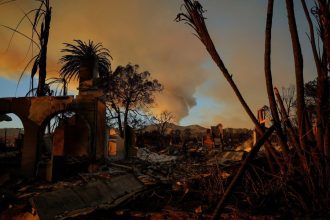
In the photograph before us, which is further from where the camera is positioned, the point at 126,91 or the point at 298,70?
the point at 126,91

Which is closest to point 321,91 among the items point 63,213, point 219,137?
point 63,213

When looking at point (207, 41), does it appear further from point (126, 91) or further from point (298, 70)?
point (126, 91)

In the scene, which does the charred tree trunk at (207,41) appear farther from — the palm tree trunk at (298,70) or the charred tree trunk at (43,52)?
the charred tree trunk at (43,52)

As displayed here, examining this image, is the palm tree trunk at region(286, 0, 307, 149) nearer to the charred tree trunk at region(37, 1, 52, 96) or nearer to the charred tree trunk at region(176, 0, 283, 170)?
the charred tree trunk at region(176, 0, 283, 170)

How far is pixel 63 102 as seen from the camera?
1561 cm

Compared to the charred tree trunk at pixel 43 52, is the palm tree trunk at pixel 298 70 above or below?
below

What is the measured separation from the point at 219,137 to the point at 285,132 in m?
27.2

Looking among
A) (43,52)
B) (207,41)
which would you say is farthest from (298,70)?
(43,52)

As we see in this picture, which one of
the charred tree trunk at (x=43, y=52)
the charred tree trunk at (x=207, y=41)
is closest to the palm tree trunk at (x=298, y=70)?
the charred tree trunk at (x=207, y=41)

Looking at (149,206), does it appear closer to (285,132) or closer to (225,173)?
(225,173)

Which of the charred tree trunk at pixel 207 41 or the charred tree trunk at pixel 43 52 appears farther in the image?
the charred tree trunk at pixel 43 52

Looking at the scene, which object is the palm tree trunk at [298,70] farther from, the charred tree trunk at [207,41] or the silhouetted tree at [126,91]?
the silhouetted tree at [126,91]

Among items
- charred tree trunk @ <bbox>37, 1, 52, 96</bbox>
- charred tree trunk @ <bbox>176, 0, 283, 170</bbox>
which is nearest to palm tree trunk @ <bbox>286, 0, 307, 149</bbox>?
charred tree trunk @ <bbox>176, 0, 283, 170</bbox>

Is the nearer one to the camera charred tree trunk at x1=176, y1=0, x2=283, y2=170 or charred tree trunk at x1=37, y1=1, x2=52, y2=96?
charred tree trunk at x1=176, y1=0, x2=283, y2=170
